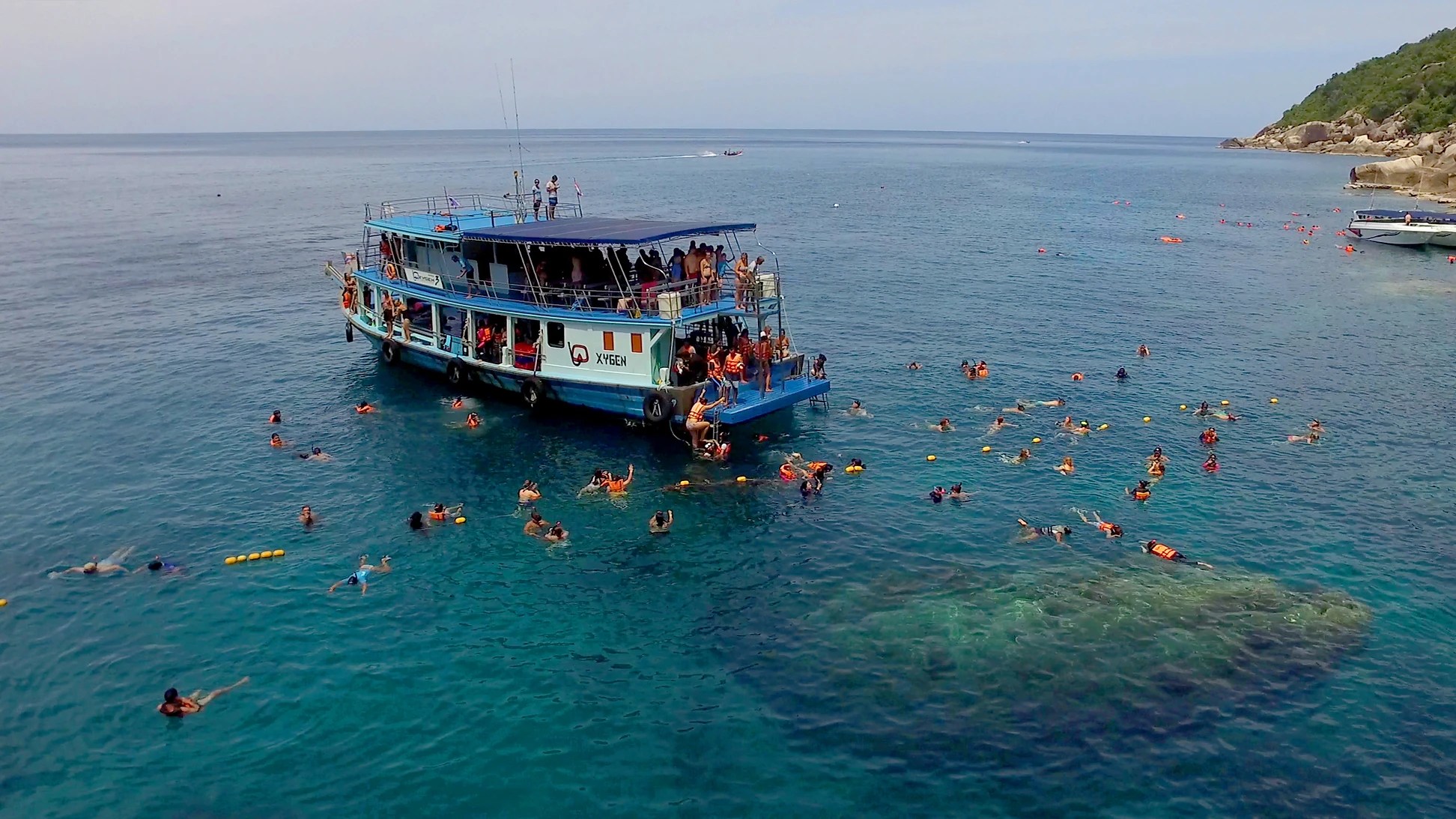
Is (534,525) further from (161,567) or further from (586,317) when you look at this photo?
(161,567)

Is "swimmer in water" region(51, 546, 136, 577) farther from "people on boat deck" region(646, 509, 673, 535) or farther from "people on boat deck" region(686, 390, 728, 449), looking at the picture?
"people on boat deck" region(686, 390, 728, 449)

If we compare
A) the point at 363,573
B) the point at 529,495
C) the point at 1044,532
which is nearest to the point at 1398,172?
the point at 1044,532

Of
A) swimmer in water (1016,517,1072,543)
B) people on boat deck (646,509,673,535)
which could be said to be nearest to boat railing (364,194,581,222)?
people on boat deck (646,509,673,535)

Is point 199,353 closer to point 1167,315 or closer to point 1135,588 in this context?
point 1135,588

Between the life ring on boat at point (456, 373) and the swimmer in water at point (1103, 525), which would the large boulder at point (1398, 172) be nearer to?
the swimmer in water at point (1103, 525)

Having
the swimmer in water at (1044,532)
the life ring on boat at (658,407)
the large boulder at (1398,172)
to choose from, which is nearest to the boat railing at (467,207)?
the life ring on boat at (658,407)
